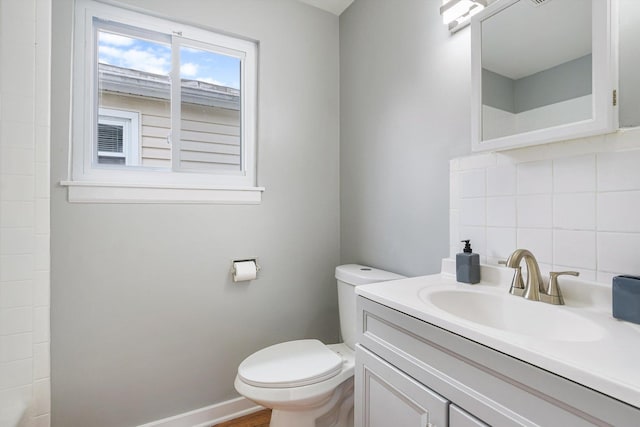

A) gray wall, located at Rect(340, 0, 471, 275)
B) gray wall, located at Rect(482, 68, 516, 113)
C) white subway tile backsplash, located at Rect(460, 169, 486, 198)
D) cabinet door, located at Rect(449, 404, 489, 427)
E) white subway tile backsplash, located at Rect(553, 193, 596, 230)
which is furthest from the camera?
gray wall, located at Rect(340, 0, 471, 275)

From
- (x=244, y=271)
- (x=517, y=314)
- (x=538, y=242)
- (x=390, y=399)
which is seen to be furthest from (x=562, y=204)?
(x=244, y=271)

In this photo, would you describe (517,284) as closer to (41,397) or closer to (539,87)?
(539,87)

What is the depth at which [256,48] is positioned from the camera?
1773 mm

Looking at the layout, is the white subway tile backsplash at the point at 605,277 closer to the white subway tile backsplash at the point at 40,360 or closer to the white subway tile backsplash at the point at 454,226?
the white subway tile backsplash at the point at 454,226

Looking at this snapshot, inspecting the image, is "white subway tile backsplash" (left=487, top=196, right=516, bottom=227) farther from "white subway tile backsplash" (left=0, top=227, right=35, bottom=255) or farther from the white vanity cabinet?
"white subway tile backsplash" (left=0, top=227, right=35, bottom=255)

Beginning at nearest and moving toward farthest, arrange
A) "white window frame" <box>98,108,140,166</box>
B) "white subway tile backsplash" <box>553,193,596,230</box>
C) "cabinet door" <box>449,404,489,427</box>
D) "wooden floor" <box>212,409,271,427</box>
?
1. "cabinet door" <box>449,404,489,427</box>
2. "white subway tile backsplash" <box>553,193,596,230</box>
3. "white window frame" <box>98,108,140,166</box>
4. "wooden floor" <box>212,409,271,427</box>

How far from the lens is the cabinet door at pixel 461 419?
652 mm

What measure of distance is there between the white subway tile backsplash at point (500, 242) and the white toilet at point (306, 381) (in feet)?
1.61

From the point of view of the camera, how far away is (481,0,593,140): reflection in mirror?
0.84 metres

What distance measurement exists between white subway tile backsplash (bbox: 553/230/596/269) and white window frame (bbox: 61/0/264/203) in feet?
4.40

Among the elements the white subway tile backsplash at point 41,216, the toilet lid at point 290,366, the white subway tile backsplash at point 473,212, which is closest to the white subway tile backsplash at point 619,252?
the white subway tile backsplash at point 473,212

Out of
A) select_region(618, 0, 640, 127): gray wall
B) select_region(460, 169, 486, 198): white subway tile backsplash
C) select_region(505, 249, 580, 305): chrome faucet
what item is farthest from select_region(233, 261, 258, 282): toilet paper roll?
select_region(618, 0, 640, 127): gray wall

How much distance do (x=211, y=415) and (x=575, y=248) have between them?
178cm

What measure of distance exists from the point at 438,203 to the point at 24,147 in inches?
64.0
